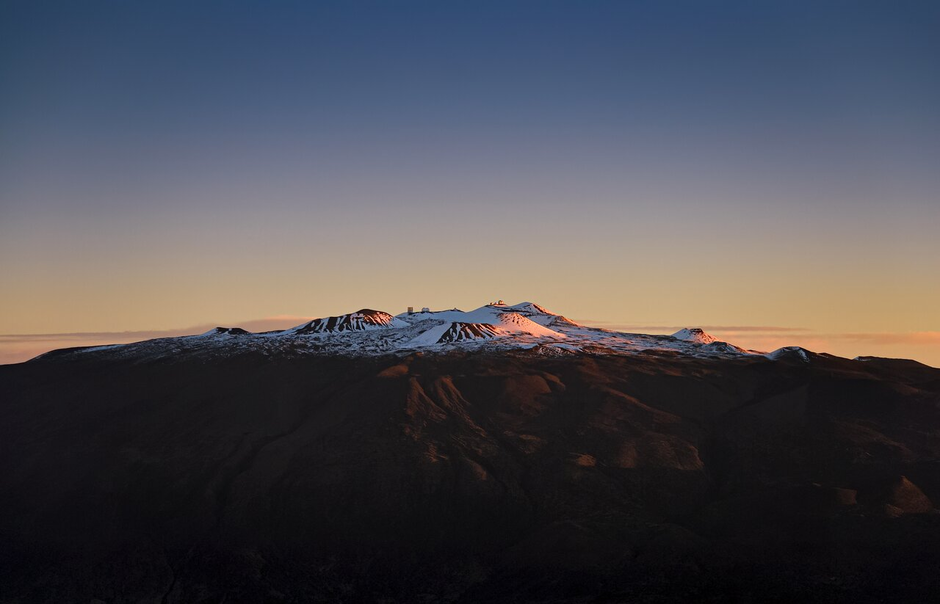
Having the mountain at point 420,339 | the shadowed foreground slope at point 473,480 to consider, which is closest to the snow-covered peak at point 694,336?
the mountain at point 420,339

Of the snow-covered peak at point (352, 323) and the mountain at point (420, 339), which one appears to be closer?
the mountain at point (420, 339)

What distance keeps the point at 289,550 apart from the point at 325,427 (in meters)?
22.7

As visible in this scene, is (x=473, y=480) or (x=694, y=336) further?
(x=694, y=336)

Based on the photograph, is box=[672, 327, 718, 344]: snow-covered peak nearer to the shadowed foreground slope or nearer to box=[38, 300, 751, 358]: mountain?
box=[38, 300, 751, 358]: mountain

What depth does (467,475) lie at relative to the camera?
106875mm

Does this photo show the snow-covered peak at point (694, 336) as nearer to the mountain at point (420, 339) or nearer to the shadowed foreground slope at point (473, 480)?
the mountain at point (420, 339)

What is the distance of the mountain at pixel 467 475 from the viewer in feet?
298

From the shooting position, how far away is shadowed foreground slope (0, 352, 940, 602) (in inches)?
3565

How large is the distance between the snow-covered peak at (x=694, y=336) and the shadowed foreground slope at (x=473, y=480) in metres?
26.9

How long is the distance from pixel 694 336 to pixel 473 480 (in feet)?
260

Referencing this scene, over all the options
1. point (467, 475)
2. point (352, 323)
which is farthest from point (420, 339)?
point (467, 475)

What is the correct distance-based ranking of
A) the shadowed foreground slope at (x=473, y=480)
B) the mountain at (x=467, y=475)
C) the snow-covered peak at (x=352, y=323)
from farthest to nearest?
the snow-covered peak at (x=352, y=323), the mountain at (x=467, y=475), the shadowed foreground slope at (x=473, y=480)

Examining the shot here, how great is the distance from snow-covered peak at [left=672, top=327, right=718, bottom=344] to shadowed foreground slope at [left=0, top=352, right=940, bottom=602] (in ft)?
88.4

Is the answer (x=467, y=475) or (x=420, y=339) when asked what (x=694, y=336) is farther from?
(x=467, y=475)
